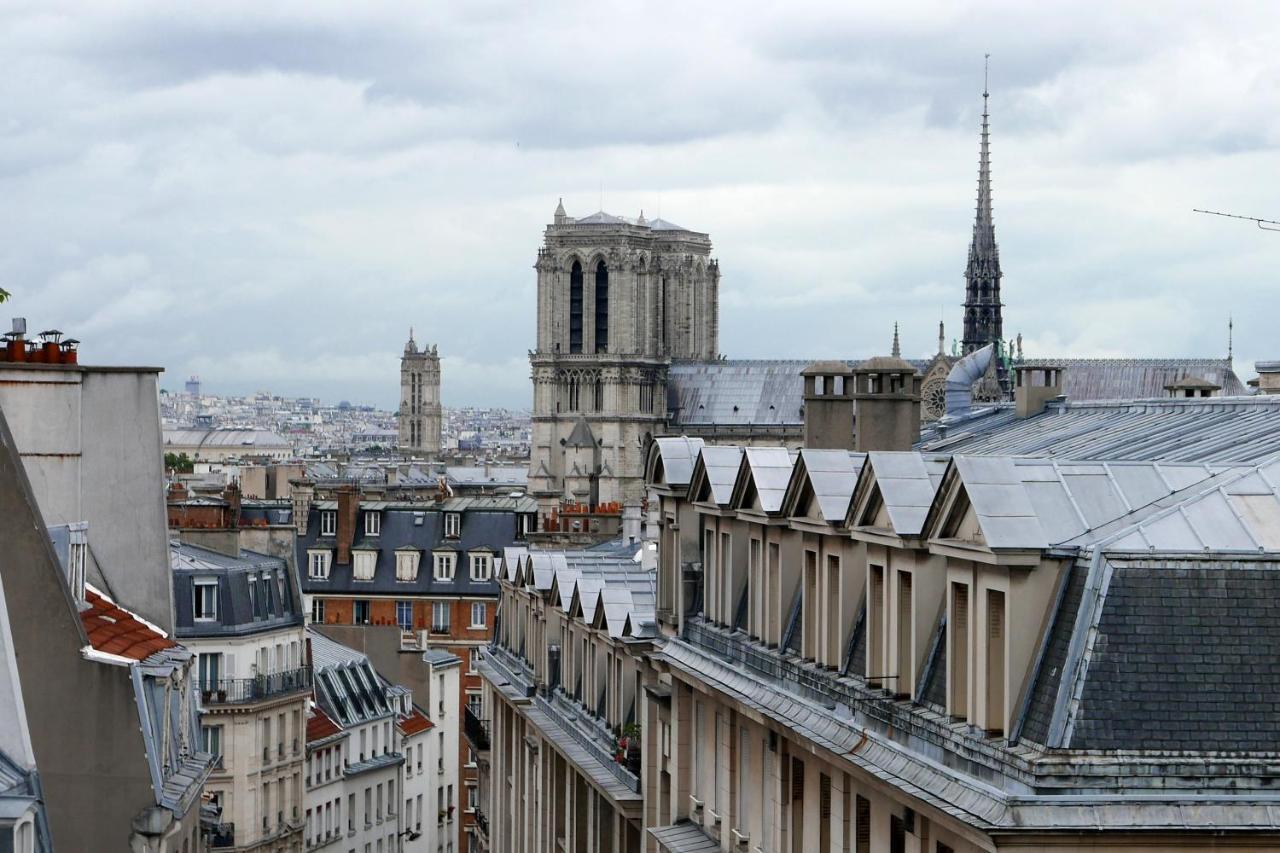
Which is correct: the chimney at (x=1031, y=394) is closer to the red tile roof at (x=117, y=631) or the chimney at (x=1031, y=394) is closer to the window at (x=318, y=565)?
the red tile roof at (x=117, y=631)

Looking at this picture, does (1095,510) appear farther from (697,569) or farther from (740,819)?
(697,569)

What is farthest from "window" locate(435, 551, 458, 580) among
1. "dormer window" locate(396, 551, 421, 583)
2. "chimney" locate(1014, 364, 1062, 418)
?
"chimney" locate(1014, 364, 1062, 418)

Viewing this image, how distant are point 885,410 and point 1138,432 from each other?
6.06m

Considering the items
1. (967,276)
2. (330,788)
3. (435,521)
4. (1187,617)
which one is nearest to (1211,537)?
(1187,617)

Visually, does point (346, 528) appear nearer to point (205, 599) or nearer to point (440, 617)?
point (440, 617)

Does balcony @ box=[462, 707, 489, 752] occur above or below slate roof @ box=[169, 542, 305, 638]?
below

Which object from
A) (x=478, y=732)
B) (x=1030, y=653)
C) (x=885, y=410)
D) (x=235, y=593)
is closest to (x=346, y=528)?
(x=478, y=732)

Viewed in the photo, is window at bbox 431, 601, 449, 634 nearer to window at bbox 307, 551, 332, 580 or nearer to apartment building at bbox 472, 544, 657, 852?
window at bbox 307, 551, 332, 580

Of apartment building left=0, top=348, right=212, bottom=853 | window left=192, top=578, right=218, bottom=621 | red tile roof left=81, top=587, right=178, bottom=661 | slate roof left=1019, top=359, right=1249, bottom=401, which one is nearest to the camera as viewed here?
apartment building left=0, top=348, right=212, bottom=853

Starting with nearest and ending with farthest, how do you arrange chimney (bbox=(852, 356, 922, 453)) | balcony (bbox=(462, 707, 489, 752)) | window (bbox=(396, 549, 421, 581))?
chimney (bbox=(852, 356, 922, 453)) < balcony (bbox=(462, 707, 489, 752)) < window (bbox=(396, 549, 421, 581))

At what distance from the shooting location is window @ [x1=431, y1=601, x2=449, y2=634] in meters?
99.8

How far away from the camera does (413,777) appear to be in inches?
3125

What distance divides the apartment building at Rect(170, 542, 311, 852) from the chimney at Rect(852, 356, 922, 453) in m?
26.7

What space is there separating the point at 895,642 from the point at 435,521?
267 ft
